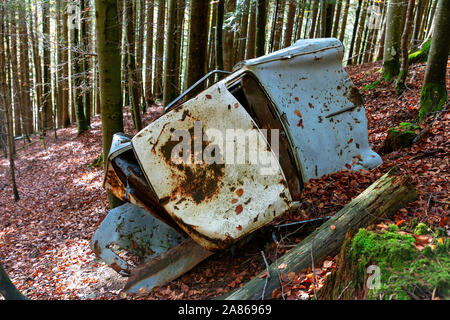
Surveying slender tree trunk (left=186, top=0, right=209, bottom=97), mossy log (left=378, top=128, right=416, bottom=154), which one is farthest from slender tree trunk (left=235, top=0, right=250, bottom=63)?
mossy log (left=378, top=128, right=416, bottom=154)

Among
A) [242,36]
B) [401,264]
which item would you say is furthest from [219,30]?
[242,36]

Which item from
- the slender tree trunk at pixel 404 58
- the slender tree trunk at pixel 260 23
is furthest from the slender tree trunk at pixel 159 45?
the slender tree trunk at pixel 404 58

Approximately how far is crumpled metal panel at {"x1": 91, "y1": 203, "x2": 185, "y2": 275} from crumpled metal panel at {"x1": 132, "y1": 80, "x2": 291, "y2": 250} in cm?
121

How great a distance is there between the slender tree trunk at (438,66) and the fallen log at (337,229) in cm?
351

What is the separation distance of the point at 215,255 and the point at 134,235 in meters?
1.06

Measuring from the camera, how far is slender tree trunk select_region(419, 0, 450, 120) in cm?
566

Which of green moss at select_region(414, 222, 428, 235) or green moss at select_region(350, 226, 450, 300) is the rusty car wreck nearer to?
green moss at select_region(350, 226, 450, 300)

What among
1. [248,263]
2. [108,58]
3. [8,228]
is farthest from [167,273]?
[8,228]

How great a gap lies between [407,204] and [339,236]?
92 centimetres

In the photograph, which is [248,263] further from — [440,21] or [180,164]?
[440,21]

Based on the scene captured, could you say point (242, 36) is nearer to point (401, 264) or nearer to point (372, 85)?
point (372, 85)

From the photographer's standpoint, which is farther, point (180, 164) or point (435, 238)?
point (180, 164)

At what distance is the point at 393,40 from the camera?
8.70 meters

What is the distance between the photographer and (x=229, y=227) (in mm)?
2881
